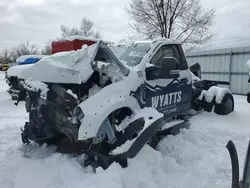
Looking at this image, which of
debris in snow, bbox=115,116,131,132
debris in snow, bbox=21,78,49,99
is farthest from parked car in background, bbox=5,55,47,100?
debris in snow, bbox=115,116,131,132

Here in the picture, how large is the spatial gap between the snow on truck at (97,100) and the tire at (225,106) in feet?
10.7

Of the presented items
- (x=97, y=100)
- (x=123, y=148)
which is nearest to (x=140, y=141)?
(x=123, y=148)

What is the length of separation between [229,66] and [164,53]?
9606 millimetres

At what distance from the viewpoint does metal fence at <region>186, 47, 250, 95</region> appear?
12367 mm

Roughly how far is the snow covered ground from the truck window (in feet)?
4.89

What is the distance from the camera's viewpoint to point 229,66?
43.3 feet

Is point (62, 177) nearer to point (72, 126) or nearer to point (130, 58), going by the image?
point (72, 126)

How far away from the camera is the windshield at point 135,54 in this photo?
173 inches

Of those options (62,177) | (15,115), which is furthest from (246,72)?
(62,177)

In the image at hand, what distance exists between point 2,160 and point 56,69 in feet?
6.20

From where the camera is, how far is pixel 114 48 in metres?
5.30

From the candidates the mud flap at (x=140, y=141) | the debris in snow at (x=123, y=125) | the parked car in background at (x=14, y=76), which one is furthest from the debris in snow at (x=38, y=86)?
the parked car in background at (x=14, y=76)

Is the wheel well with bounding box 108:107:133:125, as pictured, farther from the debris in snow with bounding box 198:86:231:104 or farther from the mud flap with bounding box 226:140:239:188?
the debris in snow with bounding box 198:86:231:104

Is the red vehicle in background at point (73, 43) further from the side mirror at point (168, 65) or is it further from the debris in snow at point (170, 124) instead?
the side mirror at point (168, 65)
